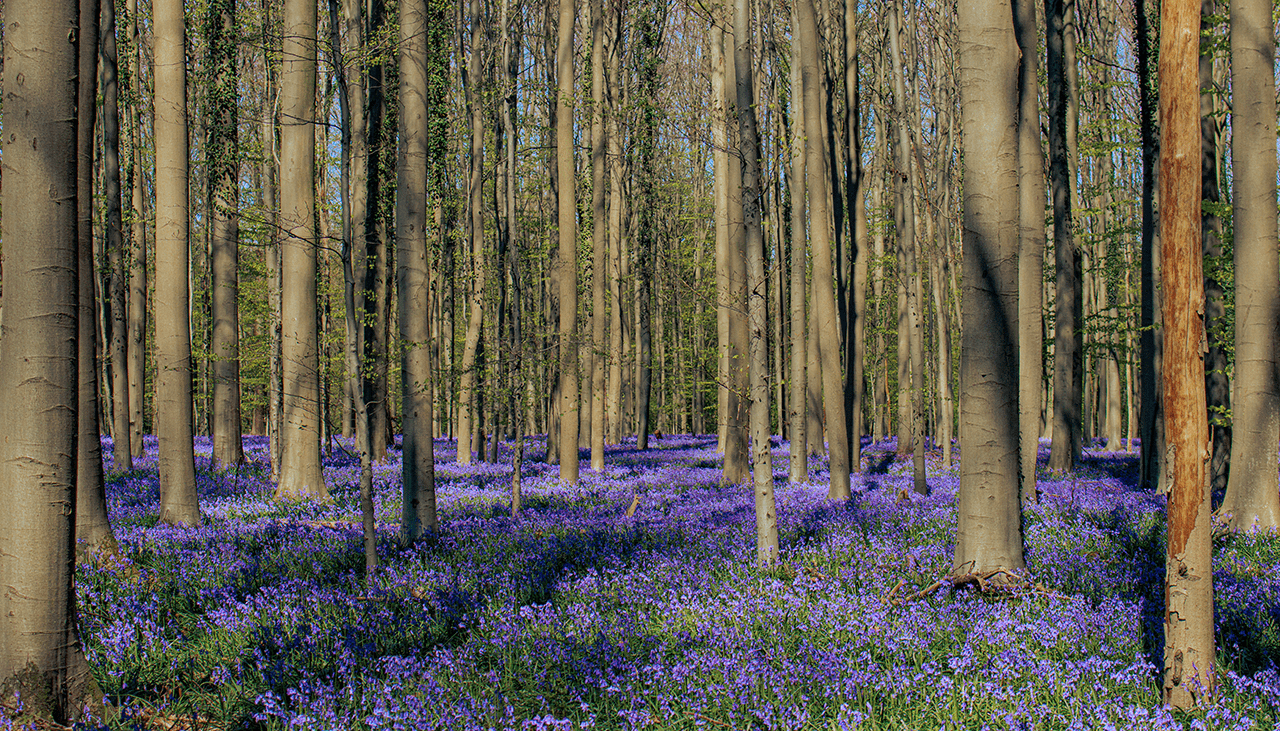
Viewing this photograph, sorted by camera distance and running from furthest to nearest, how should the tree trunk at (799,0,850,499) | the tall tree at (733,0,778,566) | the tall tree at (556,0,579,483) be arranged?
the tall tree at (556,0,579,483)
the tree trunk at (799,0,850,499)
the tall tree at (733,0,778,566)

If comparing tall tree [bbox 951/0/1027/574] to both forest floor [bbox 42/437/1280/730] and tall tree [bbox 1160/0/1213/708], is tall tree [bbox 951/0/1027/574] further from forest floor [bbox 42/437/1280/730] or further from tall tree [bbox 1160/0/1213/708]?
tall tree [bbox 1160/0/1213/708]

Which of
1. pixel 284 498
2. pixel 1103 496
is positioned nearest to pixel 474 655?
pixel 284 498

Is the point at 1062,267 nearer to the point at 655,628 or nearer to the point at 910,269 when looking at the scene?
the point at 910,269

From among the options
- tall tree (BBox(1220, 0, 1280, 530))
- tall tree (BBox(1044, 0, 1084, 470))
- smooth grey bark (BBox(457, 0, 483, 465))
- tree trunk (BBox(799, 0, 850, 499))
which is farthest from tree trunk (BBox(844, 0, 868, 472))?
tall tree (BBox(1220, 0, 1280, 530))

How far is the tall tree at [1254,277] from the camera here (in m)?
7.79

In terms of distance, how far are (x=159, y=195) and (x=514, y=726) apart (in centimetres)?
807

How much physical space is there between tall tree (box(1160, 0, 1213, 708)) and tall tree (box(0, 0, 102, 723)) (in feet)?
18.2

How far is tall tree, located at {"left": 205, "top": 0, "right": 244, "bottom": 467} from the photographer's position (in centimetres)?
1307

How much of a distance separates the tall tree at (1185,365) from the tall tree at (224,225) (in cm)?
1267

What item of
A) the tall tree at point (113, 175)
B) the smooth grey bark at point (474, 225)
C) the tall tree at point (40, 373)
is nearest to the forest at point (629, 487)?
the tall tree at point (40, 373)

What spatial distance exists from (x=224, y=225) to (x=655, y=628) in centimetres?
1243

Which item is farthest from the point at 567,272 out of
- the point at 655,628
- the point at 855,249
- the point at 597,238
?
the point at 655,628

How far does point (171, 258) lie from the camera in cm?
856

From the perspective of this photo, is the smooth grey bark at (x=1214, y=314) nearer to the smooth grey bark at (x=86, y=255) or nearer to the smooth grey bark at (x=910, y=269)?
the smooth grey bark at (x=910, y=269)
